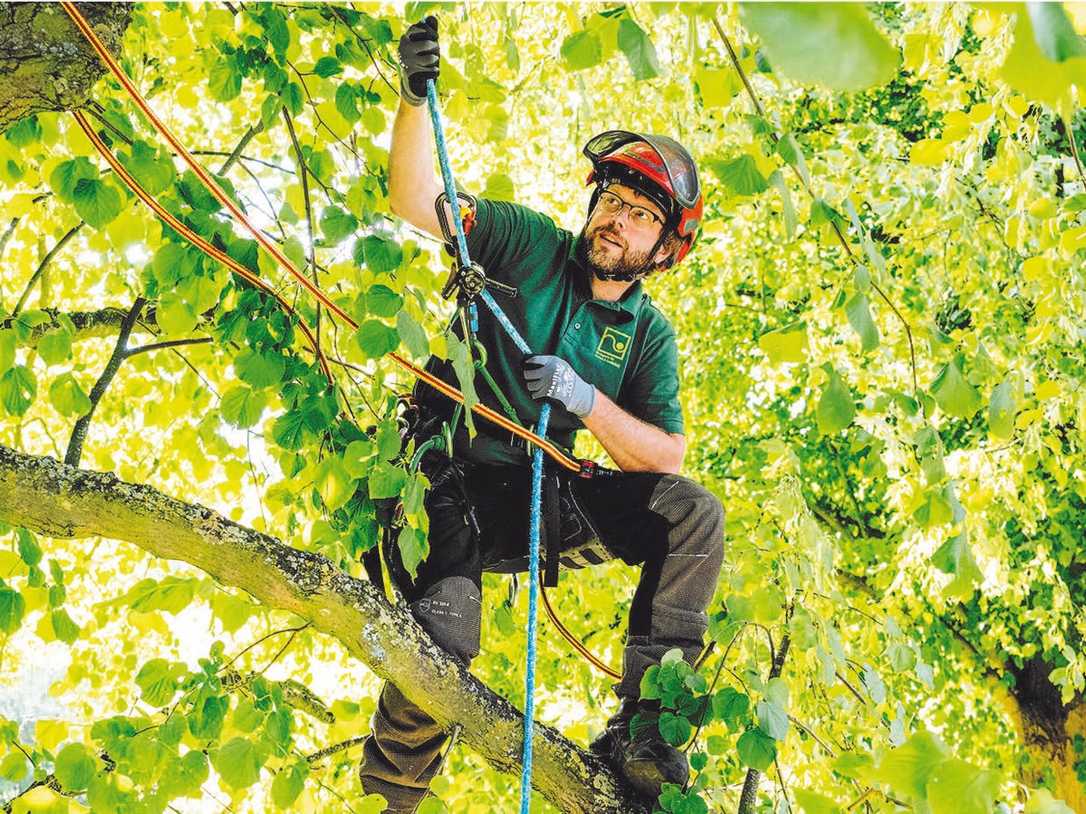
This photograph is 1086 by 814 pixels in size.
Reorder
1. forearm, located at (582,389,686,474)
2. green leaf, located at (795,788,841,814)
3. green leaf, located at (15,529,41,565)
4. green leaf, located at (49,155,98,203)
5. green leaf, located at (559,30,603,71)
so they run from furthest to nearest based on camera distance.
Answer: forearm, located at (582,389,686,474), green leaf, located at (15,529,41,565), green leaf, located at (49,155,98,203), green leaf, located at (559,30,603,71), green leaf, located at (795,788,841,814)

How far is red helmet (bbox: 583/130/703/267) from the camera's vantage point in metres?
3.06

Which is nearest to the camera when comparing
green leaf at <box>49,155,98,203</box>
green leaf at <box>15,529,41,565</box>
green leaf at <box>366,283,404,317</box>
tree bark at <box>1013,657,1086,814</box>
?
green leaf at <box>366,283,404,317</box>

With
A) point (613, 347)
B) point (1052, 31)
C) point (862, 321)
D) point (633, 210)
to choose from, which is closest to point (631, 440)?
point (613, 347)

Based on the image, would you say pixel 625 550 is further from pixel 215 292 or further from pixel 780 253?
pixel 780 253

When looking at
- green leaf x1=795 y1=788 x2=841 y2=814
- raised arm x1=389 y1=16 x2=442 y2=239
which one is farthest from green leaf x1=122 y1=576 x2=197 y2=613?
green leaf x1=795 y1=788 x2=841 y2=814

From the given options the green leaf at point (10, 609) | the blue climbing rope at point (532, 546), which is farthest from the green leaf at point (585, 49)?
the green leaf at point (10, 609)

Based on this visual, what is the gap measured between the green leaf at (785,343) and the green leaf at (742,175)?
0.27 metres

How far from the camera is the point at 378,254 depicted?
2.05 m

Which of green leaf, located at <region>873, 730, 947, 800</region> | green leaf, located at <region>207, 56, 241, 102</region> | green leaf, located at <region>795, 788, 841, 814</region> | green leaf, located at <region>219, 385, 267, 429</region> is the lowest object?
green leaf, located at <region>873, 730, 947, 800</region>

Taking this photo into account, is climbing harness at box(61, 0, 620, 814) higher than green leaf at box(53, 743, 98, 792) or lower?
higher

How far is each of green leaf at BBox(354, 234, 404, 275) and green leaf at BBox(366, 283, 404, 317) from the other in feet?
0.22

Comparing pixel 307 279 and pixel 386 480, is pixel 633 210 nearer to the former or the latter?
pixel 307 279

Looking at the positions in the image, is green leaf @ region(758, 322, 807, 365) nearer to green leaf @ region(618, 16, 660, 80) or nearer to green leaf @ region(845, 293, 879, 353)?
green leaf @ region(845, 293, 879, 353)

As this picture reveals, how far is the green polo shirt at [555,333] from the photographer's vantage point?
9.54 ft
